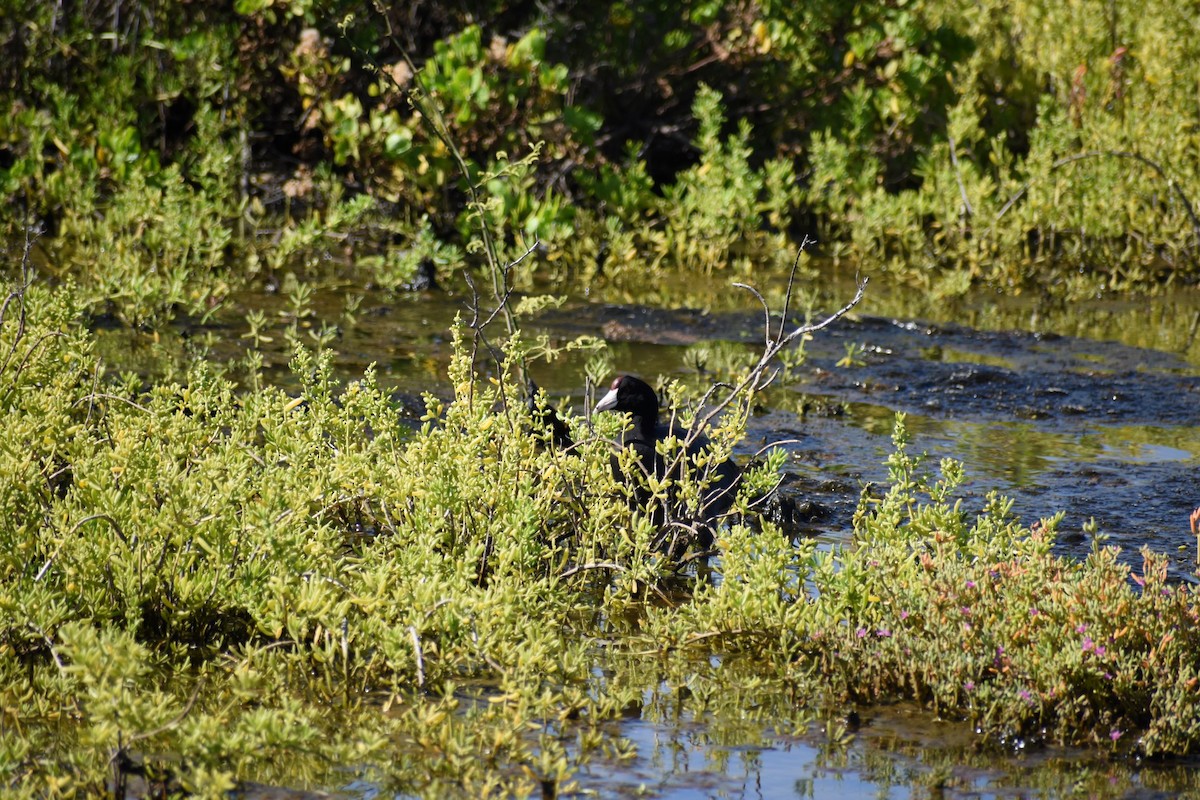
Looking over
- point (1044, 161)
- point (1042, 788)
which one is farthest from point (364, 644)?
point (1044, 161)

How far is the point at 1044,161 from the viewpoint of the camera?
398 inches

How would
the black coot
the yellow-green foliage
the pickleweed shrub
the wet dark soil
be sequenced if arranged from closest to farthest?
1. the yellow-green foliage
2. the pickleweed shrub
3. the black coot
4. the wet dark soil

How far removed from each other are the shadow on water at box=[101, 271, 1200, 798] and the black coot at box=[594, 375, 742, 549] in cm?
20

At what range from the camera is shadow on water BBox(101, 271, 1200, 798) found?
3586mm

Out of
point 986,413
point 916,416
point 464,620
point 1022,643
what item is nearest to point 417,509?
point 464,620

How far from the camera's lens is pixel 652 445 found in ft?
18.7

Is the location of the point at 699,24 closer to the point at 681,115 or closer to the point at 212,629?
the point at 681,115

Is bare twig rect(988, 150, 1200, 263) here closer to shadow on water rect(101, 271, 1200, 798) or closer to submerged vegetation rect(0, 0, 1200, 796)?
submerged vegetation rect(0, 0, 1200, 796)

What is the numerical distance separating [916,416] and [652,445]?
2088 millimetres

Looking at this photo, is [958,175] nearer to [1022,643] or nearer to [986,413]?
[986,413]

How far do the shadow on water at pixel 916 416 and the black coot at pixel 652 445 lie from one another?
0.20 m

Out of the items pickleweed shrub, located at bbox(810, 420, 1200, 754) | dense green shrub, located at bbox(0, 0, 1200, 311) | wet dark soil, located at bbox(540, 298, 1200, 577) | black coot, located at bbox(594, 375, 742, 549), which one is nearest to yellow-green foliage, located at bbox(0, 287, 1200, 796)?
pickleweed shrub, located at bbox(810, 420, 1200, 754)

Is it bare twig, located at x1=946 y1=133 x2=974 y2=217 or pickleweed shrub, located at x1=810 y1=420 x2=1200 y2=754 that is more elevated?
bare twig, located at x1=946 y1=133 x2=974 y2=217

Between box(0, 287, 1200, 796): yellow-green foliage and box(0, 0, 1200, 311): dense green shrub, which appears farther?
box(0, 0, 1200, 311): dense green shrub
